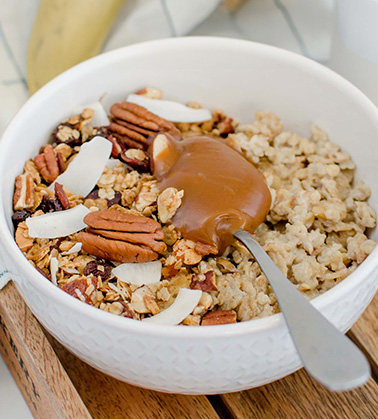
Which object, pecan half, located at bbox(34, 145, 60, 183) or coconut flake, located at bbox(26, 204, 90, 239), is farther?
pecan half, located at bbox(34, 145, 60, 183)

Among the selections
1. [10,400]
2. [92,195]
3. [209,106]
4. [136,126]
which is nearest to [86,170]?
[92,195]

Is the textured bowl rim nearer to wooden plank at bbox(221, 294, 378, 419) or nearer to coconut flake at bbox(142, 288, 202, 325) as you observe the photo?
coconut flake at bbox(142, 288, 202, 325)

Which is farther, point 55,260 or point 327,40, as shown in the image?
point 327,40

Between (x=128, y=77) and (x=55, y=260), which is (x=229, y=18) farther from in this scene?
(x=55, y=260)

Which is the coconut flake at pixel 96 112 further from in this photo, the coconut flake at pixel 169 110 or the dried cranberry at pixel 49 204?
the dried cranberry at pixel 49 204

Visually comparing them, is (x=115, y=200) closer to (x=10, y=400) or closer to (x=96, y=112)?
(x=96, y=112)

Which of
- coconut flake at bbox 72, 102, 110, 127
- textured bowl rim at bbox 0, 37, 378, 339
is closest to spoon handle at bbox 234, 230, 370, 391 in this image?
textured bowl rim at bbox 0, 37, 378, 339

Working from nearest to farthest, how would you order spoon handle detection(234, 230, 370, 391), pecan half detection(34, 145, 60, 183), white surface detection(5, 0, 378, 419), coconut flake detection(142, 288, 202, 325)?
spoon handle detection(234, 230, 370, 391)
coconut flake detection(142, 288, 202, 325)
pecan half detection(34, 145, 60, 183)
white surface detection(5, 0, 378, 419)

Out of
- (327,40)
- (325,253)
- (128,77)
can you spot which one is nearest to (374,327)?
(325,253)
